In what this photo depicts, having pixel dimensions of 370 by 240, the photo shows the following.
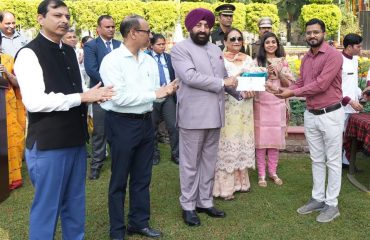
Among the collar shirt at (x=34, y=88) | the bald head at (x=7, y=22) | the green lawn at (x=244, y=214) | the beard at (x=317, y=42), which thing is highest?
the bald head at (x=7, y=22)

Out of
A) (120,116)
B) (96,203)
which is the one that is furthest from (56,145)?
(96,203)

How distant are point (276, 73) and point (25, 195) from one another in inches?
131

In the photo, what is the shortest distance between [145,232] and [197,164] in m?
0.84

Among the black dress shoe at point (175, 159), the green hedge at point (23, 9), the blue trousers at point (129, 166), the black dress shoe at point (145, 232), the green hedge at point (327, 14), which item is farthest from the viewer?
the green hedge at point (23, 9)

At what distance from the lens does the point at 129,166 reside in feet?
11.8

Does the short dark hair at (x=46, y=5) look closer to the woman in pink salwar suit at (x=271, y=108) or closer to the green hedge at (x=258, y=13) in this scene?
the woman in pink salwar suit at (x=271, y=108)

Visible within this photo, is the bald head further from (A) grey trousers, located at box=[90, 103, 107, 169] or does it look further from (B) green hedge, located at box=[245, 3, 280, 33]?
(B) green hedge, located at box=[245, 3, 280, 33]

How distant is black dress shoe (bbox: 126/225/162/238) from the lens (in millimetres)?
3814

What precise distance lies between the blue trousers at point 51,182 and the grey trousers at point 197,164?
3.83 ft

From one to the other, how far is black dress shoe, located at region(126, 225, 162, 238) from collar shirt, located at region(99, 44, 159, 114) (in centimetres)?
113

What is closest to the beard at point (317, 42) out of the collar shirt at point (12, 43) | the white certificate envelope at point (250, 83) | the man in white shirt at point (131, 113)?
the white certificate envelope at point (250, 83)

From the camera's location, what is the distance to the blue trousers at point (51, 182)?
2.88m

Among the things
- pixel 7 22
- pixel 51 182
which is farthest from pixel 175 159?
pixel 51 182

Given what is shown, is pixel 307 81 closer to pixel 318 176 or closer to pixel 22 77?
pixel 318 176
